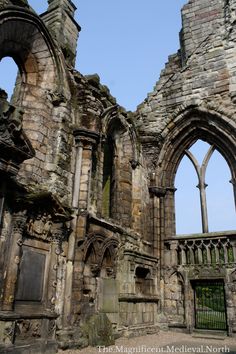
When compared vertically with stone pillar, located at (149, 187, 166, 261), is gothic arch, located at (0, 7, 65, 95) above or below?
above

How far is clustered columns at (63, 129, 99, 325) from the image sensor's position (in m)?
5.89

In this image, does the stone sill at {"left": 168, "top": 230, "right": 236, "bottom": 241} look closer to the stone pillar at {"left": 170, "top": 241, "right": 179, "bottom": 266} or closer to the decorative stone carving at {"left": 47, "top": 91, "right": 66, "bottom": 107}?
the stone pillar at {"left": 170, "top": 241, "right": 179, "bottom": 266}

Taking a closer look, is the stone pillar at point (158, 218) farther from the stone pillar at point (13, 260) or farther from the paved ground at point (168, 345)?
the stone pillar at point (13, 260)

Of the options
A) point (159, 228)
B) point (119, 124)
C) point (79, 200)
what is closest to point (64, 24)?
point (119, 124)

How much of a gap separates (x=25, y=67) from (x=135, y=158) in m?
3.79

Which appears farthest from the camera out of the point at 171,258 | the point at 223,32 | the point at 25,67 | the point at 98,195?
the point at 223,32

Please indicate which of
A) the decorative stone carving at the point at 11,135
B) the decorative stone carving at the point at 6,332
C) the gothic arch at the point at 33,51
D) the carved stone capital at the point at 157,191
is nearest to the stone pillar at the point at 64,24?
the gothic arch at the point at 33,51

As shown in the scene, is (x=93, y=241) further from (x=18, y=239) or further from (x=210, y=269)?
(x=210, y=269)

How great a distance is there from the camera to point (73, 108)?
727 centimetres

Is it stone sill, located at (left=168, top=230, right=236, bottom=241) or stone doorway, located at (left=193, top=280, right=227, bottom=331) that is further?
stone doorway, located at (left=193, top=280, right=227, bottom=331)

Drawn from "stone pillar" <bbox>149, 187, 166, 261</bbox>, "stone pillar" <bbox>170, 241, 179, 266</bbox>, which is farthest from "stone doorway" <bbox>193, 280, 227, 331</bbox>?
"stone pillar" <bbox>149, 187, 166, 261</bbox>

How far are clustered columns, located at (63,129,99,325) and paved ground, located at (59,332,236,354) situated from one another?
975mm

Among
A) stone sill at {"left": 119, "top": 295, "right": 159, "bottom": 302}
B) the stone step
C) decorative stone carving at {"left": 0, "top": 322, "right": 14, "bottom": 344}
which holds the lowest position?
the stone step

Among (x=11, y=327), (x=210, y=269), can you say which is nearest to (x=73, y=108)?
(x=11, y=327)
